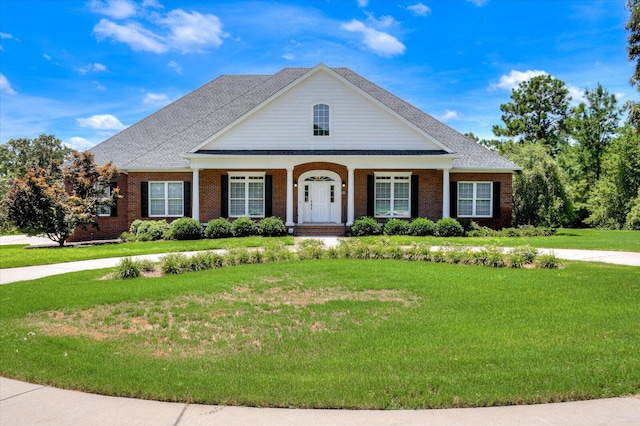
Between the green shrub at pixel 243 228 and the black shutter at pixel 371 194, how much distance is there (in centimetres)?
601

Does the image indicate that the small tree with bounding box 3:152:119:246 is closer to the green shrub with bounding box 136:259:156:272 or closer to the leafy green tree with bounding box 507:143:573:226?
the green shrub with bounding box 136:259:156:272

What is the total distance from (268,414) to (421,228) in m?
18.5

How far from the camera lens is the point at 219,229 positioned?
21641 mm

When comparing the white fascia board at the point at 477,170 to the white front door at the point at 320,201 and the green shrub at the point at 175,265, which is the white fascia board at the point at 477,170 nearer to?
the white front door at the point at 320,201

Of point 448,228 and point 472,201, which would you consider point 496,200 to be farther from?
point 448,228

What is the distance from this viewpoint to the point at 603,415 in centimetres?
406

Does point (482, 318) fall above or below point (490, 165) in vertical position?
below

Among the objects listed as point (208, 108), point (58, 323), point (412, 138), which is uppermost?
point (208, 108)

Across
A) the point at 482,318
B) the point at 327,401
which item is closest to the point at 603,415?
the point at 327,401

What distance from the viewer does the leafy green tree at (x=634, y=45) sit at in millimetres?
15727

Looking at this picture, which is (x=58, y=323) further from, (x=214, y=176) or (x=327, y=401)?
(x=214, y=176)

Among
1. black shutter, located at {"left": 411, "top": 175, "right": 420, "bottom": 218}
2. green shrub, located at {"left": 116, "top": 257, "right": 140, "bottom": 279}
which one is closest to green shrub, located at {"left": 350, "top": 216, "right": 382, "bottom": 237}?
black shutter, located at {"left": 411, "top": 175, "right": 420, "bottom": 218}

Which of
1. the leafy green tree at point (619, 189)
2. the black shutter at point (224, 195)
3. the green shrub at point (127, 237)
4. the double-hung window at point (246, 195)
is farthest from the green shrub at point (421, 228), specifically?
the leafy green tree at point (619, 189)

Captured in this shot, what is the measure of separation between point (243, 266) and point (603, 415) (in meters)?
9.20
